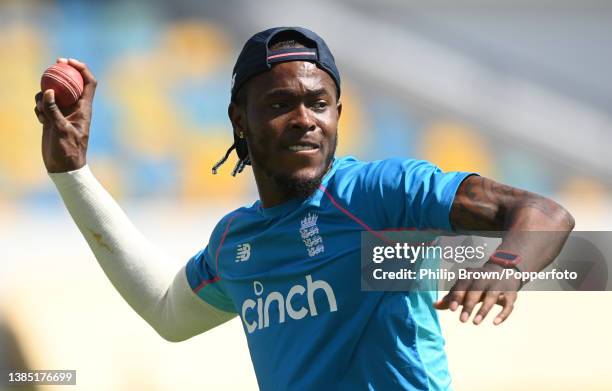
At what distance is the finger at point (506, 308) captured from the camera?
1.86 metres

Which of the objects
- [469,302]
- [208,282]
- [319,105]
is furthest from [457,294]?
[208,282]

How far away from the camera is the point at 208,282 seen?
309 centimetres

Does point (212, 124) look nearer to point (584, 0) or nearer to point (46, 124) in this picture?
point (584, 0)

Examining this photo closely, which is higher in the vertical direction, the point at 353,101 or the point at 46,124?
the point at 46,124

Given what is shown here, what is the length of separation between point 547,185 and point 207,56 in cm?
290

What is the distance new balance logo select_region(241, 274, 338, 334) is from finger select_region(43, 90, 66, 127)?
2.93 feet

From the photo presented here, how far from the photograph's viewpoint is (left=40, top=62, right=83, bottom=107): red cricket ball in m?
3.03

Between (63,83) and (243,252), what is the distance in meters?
0.84

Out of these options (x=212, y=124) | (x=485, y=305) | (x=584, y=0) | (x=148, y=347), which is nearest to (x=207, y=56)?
(x=212, y=124)

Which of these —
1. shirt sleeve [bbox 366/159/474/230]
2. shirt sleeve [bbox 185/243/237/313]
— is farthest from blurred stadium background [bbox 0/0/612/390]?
shirt sleeve [bbox 366/159/474/230]

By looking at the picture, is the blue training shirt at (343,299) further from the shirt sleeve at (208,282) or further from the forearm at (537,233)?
the shirt sleeve at (208,282)

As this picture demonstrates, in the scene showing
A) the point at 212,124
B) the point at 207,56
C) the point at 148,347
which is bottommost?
the point at 148,347

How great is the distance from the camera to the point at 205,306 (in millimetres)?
3188

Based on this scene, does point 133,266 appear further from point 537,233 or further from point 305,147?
point 537,233
